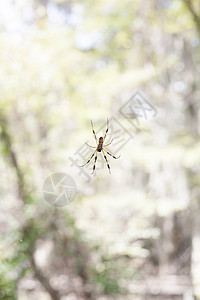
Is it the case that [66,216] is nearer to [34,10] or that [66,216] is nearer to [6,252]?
[6,252]

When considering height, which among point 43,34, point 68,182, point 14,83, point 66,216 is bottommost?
point 66,216

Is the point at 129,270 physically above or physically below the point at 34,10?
below

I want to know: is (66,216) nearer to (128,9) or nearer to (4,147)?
(4,147)

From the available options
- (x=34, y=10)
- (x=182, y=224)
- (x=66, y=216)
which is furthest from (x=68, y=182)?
(x=182, y=224)

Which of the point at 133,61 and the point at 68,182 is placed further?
the point at 133,61

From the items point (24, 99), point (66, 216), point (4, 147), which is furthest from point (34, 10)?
point (66, 216)

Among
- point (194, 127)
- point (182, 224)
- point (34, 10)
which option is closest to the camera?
point (34, 10)

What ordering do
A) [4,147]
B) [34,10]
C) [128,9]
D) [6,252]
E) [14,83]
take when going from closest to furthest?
[6,252], [14,83], [4,147], [34,10], [128,9]
